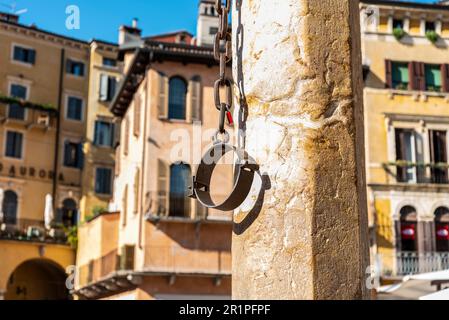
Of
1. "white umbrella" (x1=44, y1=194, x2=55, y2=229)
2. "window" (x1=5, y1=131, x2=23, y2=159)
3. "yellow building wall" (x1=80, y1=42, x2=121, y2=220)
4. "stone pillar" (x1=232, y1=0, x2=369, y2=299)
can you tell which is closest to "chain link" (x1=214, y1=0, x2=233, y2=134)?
"stone pillar" (x1=232, y1=0, x2=369, y2=299)

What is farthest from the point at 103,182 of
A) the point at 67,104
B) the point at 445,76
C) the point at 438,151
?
the point at 445,76

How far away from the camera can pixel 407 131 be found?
91.7 feet

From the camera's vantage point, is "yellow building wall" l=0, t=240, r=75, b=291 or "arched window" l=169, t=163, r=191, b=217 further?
"yellow building wall" l=0, t=240, r=75, b=291

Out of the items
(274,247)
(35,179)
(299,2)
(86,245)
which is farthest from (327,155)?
(35,179)

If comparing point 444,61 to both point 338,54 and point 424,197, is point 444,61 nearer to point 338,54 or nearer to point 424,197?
point 424,197

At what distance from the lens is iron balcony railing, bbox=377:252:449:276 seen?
26.0 m

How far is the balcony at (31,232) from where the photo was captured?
1329 inches

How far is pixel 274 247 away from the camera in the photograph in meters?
2.90

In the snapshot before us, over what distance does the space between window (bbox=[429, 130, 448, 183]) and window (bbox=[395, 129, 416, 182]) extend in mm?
656

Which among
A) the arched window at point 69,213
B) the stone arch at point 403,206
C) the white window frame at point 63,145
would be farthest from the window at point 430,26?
the arched window at point 69,213

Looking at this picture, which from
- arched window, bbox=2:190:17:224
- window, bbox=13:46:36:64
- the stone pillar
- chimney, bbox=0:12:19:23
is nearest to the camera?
the stone pillar

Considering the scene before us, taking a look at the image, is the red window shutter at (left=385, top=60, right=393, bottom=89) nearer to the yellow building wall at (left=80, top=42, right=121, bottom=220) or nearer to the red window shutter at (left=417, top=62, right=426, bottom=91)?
the red window shutter at (left=417, top=62, right=426, bottom=91)

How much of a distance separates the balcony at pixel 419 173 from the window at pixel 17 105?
18.5m
